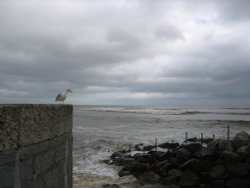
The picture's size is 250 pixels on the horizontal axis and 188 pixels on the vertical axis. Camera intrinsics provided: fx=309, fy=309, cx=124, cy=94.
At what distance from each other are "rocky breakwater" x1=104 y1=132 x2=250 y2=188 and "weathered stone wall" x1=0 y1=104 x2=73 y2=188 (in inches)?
306

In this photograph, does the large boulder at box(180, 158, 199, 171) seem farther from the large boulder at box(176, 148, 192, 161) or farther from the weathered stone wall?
the weathered stone wall

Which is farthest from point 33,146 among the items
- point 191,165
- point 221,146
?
point 221,146

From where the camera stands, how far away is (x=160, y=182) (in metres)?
11.6

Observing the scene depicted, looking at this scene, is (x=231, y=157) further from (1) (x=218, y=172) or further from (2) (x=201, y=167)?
(2) (x=201, y=167)

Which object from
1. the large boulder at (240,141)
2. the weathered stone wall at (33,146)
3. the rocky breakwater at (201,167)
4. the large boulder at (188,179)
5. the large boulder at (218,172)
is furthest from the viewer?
the large boulder at (240,141)

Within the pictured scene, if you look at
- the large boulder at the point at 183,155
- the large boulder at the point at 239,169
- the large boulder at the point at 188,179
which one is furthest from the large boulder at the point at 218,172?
the large boulder at the point at 183,155

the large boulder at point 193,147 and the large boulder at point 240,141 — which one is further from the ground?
the large boulder at point 240,141

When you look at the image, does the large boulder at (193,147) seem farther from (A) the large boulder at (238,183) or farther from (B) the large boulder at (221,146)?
(A) the large boulder at (238,183)

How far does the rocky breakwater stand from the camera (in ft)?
35.0

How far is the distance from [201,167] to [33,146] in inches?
371

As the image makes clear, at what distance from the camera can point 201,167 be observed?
1153 centimetres

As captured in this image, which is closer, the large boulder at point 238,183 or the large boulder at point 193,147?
the large boulder at point 238,183

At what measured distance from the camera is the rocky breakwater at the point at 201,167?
10.7m

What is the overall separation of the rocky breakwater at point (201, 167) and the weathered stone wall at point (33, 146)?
778 centimetres
